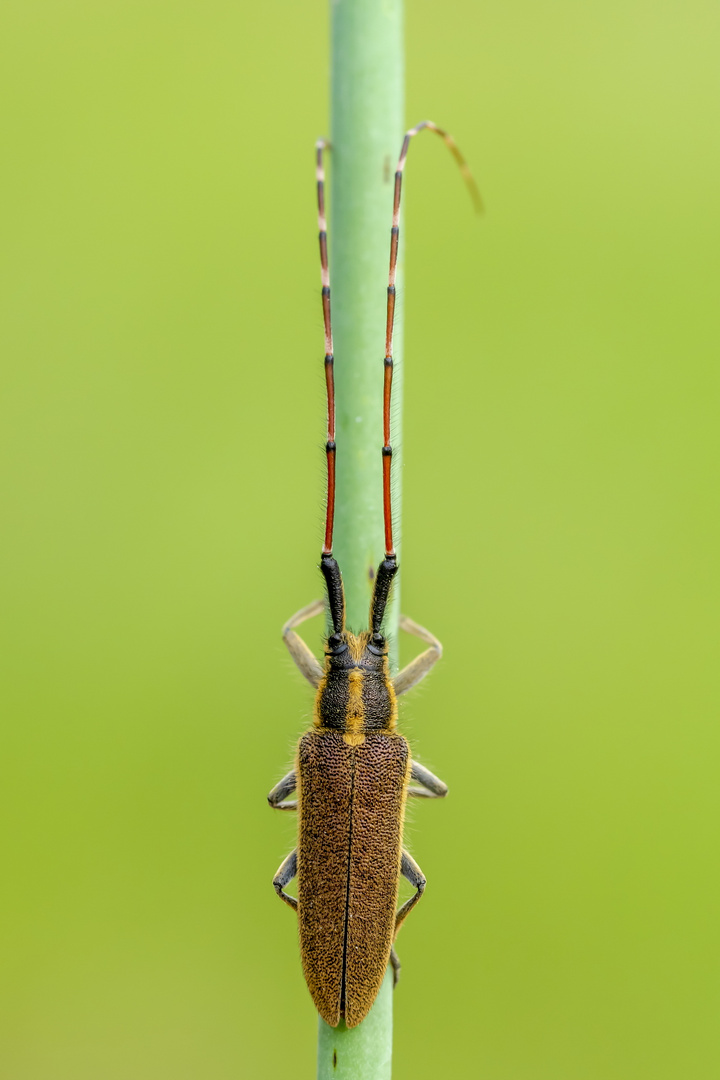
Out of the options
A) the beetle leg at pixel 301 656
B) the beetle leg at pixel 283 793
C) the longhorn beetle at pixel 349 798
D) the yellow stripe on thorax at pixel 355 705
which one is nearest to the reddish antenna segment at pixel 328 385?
the longhorn beetle at pixel 349 798

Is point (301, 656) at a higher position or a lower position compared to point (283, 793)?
higher

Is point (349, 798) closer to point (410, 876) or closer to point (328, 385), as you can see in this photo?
point (410, 876)

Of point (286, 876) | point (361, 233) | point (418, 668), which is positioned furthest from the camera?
point (418, 668)

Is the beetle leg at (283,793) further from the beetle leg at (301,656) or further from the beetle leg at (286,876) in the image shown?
the beetle leg at (301,656)

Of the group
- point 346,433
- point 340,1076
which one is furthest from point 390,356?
point 340,1076

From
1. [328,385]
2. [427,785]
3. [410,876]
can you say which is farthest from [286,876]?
[328,385]

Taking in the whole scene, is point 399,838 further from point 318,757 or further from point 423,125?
point 423,125
